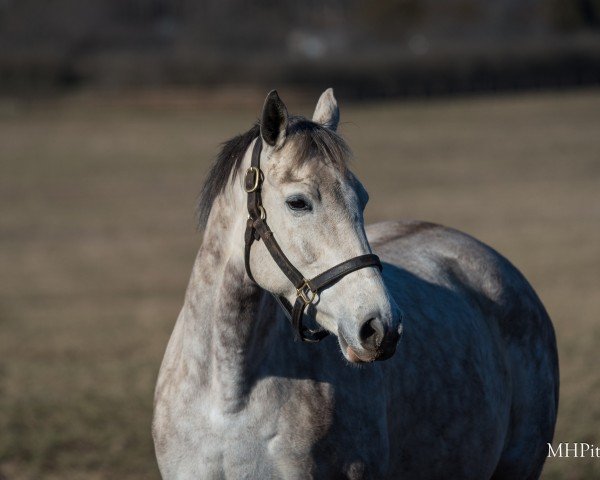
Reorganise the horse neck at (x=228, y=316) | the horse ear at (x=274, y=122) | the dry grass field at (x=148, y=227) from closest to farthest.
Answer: the horse ear at (x=274, y=122) < the horse neck at (x=228, y=316) < the dry grass field at (x=148, y=227)

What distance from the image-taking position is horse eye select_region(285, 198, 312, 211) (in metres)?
3.08

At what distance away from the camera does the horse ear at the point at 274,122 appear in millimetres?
3086

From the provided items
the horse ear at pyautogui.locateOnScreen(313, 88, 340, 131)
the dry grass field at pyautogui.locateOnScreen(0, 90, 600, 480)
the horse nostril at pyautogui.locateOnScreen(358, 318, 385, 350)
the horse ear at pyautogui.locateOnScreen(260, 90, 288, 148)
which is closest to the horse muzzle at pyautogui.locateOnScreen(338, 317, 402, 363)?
the horse nostril at pyautogui.locateOnScreen(358, 318, 385, 350)

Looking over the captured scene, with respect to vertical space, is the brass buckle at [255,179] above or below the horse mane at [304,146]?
below

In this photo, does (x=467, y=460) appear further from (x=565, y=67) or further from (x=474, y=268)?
(x=565, y=67)

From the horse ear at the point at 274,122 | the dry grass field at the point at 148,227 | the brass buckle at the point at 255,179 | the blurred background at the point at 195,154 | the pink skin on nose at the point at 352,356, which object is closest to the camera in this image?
the pink skin on nose at the point at 352,356

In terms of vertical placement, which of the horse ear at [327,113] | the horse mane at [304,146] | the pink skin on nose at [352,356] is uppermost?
the horse ear at [327,113]

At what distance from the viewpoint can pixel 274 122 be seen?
3.15 meters

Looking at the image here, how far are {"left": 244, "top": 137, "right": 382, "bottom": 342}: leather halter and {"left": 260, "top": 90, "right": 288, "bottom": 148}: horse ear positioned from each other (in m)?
0.09

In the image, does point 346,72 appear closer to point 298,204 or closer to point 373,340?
point 298,204

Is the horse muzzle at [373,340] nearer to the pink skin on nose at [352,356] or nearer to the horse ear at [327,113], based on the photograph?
the pink skin on nose at [352,356]

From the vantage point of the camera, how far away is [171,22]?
5003 cm

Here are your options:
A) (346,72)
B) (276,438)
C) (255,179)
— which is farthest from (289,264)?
(346,72)

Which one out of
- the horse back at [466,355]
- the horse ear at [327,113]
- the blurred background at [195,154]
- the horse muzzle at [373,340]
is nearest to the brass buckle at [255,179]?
the horse ear at [327,113]
